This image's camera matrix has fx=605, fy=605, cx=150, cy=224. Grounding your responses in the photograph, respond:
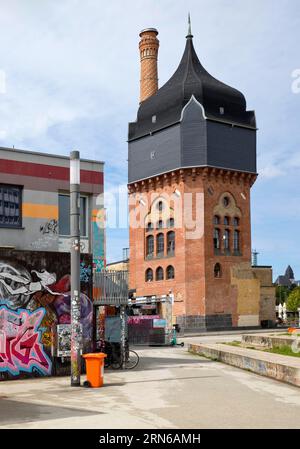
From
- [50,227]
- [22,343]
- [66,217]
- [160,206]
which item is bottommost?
[22,343]

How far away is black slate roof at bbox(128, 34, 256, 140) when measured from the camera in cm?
5862

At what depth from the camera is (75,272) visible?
1681cm

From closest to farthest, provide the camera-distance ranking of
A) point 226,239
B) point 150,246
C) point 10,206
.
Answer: point 10,206, point 226,239, point 150,246

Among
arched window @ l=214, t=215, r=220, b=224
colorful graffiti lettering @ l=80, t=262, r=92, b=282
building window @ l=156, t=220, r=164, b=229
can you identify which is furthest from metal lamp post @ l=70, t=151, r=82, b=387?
building window @ l=156, t=220, r=164, b=229

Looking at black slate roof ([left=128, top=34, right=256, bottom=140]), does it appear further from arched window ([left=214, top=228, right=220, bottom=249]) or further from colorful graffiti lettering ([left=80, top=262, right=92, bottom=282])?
colorful graffiti lettering ([left=80, top=262, right=92, bottom=282])

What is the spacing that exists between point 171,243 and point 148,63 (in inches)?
848

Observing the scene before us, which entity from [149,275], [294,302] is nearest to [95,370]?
[149,275]

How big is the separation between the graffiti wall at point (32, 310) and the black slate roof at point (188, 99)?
4087 cm

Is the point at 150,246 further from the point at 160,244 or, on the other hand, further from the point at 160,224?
the point at 160,224

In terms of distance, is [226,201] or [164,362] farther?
[226,201]

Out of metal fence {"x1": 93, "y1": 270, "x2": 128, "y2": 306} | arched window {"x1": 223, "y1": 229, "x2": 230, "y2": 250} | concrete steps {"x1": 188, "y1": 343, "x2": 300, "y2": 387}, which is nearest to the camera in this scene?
concrete steps {"x1": 188, "y1": 343, "x2": 300, "y2": 387}

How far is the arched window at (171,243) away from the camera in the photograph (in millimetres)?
59031

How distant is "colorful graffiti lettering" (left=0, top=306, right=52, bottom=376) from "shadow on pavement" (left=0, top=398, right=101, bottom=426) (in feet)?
16.3
